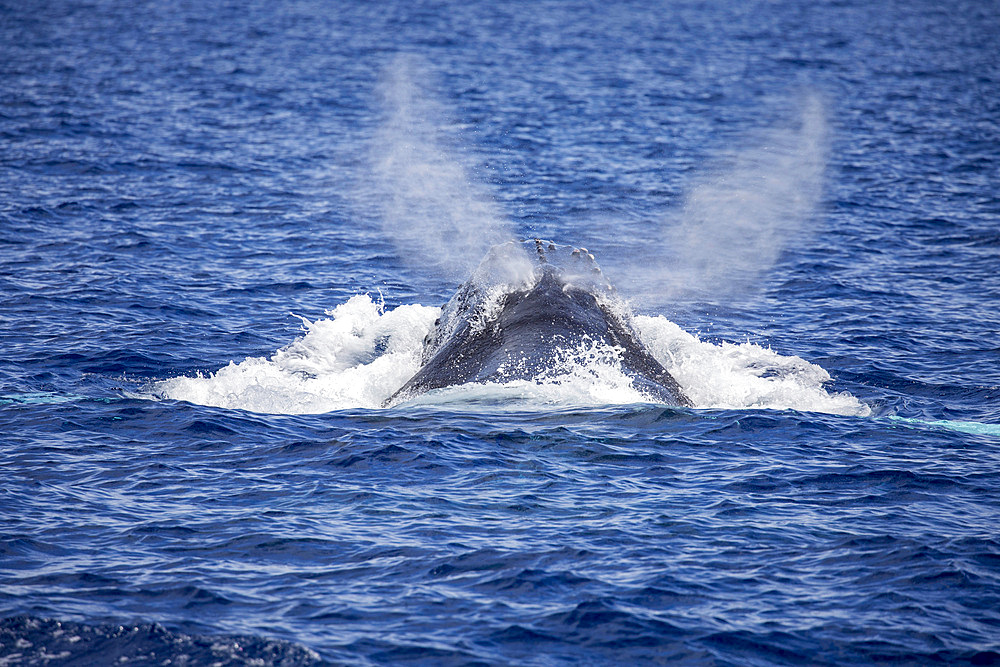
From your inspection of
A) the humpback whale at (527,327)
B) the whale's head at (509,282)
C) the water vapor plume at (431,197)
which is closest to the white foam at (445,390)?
the humpback whale at (527,327)

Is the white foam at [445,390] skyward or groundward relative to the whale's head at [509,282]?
groundward

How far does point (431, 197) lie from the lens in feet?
106

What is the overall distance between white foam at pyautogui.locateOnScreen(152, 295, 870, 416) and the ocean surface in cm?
9

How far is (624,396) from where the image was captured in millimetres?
16078

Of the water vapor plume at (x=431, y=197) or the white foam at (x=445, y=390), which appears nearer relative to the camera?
the white foam at (x=445, y=390)

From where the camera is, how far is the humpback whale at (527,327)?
16375 mm

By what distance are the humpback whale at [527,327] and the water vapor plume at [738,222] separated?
269 inches

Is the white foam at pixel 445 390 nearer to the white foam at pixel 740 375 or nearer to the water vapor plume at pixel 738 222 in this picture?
the white foam at pixel 740 375

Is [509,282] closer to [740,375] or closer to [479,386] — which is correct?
[479,386]

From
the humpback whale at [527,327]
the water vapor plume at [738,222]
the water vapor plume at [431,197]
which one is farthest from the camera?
the water vapor plume at [431,197]

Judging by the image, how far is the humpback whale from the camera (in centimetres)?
1638

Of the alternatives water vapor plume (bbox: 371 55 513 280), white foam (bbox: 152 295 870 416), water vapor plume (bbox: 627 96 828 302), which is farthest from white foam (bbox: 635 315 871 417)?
water vapor plume (bbox: 371 55 513 280)

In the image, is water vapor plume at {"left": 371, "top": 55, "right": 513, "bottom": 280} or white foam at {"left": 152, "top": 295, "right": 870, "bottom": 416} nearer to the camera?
white foam at {"left": 152, "top": 295, "right": 870, "bottom": 416}

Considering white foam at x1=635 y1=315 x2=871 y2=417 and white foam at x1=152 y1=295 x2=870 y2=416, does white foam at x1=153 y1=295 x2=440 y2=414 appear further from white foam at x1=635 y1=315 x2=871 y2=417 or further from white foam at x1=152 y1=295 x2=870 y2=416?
white foam at x1=635 y1=315 x2=871 y2=417
